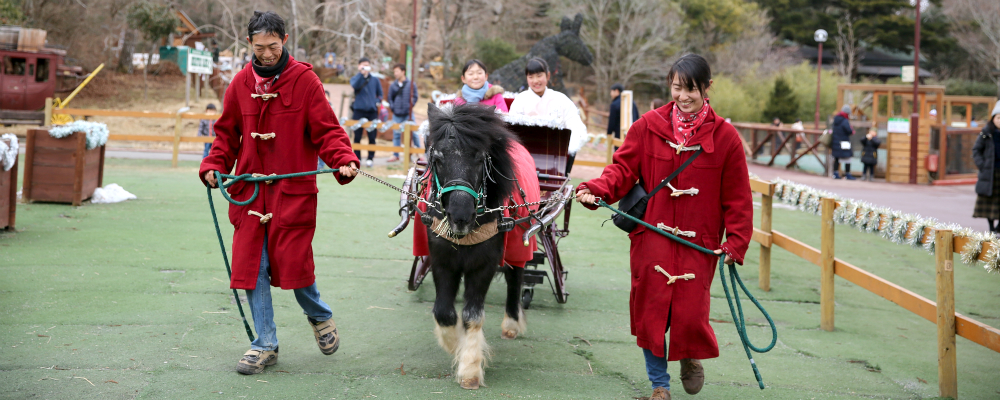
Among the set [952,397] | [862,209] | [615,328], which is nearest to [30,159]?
[615,328]

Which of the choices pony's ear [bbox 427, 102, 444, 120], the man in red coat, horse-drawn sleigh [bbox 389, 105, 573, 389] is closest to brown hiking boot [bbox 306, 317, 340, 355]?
the man in red coat

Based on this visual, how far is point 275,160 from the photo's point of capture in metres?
3.65

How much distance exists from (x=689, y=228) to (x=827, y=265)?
2.55 metres

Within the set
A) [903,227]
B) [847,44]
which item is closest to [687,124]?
[903,227]

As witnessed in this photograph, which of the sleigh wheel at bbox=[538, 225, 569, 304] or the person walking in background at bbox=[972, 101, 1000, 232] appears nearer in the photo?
the sleigh wheel at bbox=[538, 225, 569, 304]

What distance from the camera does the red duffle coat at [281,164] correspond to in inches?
142

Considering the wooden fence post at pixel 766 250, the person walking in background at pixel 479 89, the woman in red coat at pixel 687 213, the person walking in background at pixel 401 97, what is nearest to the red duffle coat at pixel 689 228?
the woman in red coat at pixel 687 213

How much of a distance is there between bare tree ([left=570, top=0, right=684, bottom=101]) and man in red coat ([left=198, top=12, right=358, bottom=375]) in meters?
29.6

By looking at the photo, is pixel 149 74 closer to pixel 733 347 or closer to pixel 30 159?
pixel 30 159

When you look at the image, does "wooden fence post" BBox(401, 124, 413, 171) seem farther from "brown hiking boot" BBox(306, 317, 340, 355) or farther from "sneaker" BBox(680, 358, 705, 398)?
"sneaker" BBox(680, 358, 705, 398)

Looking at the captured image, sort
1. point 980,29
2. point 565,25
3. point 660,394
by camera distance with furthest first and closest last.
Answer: point 980,29 → point 565,25 → point 660,394

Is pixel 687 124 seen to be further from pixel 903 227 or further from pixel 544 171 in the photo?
pixel 544 171

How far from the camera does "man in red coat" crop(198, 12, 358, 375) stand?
3605 mm

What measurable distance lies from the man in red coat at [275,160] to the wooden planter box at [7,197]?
13.5 ft
